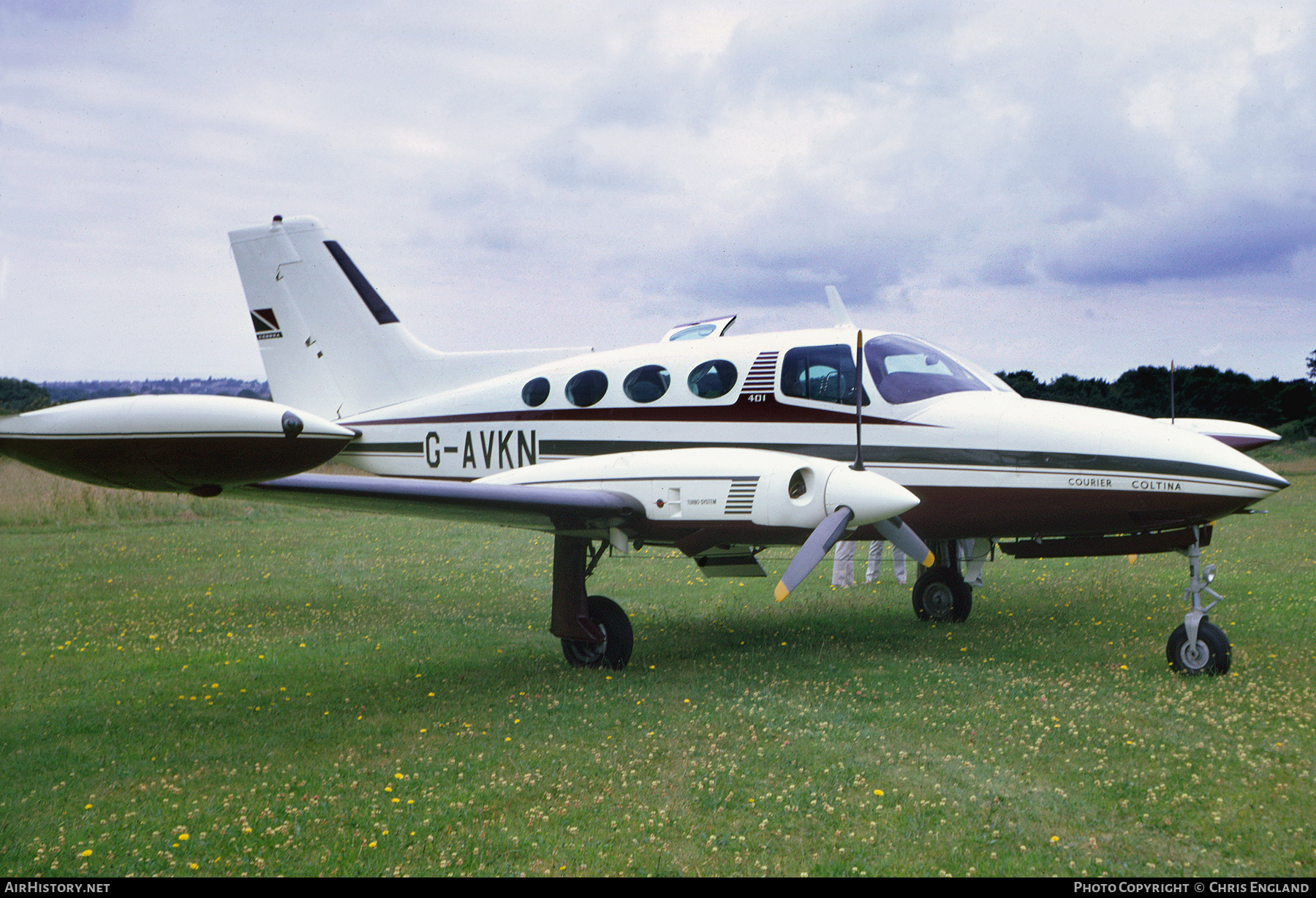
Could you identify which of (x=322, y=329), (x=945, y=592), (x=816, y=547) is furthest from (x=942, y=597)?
(x=322, y=329)

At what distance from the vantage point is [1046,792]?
202 inches

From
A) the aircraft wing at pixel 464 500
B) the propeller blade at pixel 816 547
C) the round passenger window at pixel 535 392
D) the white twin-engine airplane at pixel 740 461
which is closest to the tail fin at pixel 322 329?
the white twin-engine airplane at pixel 740 461

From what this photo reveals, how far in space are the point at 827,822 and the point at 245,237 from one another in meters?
10.9

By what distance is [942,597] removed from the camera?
10.3 meters

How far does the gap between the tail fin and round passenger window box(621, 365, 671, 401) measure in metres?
3.29

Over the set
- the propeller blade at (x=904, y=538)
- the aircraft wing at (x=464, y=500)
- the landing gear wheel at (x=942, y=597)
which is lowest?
the landing gear wheel at (x=942, y=597)

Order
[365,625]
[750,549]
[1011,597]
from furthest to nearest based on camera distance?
[1011,597]
[365,625]
[750,549]

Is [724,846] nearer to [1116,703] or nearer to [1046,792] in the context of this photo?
[1046,792]

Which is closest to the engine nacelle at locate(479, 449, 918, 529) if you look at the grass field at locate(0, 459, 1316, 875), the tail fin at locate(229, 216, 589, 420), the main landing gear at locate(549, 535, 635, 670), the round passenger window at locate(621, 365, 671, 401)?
the main landing gear at locate(549, 535, 635, 670)

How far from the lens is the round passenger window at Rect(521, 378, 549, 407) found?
31.6 feet

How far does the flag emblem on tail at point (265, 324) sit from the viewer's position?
12.2 m

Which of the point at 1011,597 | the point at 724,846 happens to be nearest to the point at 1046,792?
the point at 724,846

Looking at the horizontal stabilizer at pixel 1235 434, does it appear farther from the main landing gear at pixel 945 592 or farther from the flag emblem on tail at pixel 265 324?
the flag emblem on tail at pixel 265 324

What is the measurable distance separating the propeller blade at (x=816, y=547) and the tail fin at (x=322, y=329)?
613 cm
